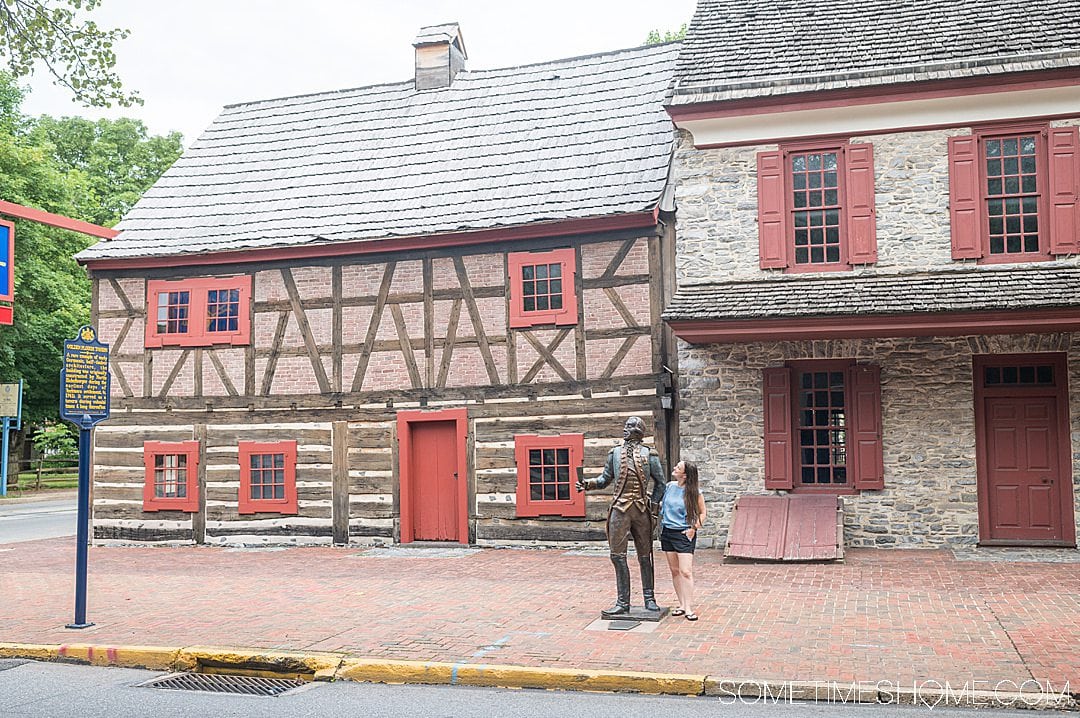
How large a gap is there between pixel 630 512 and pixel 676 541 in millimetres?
531

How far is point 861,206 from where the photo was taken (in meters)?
14.4

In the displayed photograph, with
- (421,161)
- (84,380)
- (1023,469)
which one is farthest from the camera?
(421,161)

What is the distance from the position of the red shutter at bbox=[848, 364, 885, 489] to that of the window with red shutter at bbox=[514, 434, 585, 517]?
3861 mm

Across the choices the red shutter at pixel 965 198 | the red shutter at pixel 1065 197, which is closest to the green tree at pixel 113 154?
the red shutter at pixel 965 198

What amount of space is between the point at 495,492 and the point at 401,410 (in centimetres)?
200

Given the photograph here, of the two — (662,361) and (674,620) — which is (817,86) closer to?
(662,361)

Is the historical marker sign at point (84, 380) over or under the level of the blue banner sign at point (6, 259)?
under

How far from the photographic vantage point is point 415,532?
660 inches

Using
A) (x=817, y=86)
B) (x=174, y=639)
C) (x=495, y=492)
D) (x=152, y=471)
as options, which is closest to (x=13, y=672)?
(x=174, y=639)

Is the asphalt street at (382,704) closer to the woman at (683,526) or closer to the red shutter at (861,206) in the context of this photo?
the woman at (683,526)

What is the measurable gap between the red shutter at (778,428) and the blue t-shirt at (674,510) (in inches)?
201

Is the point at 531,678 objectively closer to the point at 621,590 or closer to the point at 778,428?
the point at 621,590

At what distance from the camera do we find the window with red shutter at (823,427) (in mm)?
14352

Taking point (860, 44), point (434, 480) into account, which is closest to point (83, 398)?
point (434, 480)
